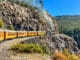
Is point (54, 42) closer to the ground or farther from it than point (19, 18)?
closer to the ground

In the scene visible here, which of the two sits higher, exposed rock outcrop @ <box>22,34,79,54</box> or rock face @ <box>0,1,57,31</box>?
rock face @ <box>0,1,57,31</box>

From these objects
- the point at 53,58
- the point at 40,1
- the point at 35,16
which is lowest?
the point at 53,58

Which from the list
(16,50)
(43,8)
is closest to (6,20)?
(43,8)

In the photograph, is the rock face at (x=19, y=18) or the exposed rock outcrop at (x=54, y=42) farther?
the rock face at (x=19, y=18)

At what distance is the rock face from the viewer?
92938 mm

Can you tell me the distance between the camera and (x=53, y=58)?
1805 centimetres

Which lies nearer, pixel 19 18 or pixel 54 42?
pixel 54 42

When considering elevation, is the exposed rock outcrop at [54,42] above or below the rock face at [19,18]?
below

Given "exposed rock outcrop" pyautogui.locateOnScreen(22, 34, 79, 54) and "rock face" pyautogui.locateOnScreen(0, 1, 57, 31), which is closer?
"exposed rock outcrop" pyautogui.locateOnScreen(22, 34, 79, 54)

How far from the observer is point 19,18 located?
325ft

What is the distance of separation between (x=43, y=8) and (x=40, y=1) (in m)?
4.65

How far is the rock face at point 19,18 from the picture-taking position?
92.9 metres

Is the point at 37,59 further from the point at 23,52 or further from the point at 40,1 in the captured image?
the point at 40,1

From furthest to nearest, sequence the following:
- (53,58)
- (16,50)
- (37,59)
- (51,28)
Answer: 1. (51,28)
2. (16,50)
3. (53,58)
4. (37,59)
